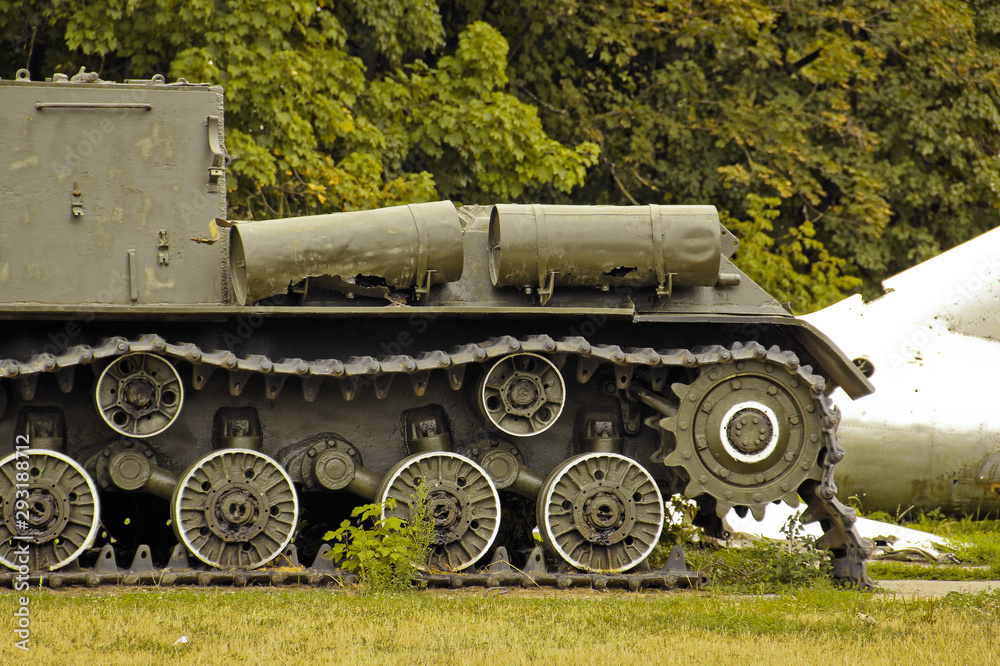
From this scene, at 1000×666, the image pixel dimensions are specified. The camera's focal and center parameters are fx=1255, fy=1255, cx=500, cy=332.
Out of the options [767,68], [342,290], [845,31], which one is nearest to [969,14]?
[845,31]

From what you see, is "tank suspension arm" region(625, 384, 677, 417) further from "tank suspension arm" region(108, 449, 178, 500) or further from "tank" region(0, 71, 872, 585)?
"tank suspension arm" region(108, 449, 178, 500)

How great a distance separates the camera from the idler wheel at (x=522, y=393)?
8.81m

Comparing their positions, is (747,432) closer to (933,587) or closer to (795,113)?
(933,587)

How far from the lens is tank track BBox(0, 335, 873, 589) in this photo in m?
8.24

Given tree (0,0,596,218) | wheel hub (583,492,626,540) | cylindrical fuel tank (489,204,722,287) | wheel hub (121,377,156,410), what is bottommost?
wheel hub (583,492,626,540)

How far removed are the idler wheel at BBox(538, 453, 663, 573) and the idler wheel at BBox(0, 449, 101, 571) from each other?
10.4 feet

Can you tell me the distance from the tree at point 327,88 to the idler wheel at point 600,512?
777cm

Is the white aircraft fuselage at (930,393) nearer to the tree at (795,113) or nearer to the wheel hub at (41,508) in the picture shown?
the tree at (795,113)

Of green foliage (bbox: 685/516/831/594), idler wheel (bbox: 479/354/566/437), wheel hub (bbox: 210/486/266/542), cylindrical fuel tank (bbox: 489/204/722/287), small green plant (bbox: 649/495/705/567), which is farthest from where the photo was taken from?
small green plant (bbox: 649/495/705/567)

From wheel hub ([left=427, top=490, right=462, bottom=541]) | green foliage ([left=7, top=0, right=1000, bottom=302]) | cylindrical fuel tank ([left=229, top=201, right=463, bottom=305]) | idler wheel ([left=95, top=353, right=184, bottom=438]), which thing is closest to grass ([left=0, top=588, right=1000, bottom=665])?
wheel hub ([left=427, top=490, right=462, bottom=541])

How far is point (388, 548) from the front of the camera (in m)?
8.25

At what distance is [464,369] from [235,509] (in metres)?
1.86

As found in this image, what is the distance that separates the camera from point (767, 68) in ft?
67.6

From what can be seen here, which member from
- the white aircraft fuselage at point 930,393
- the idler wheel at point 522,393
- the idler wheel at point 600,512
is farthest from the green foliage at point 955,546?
the idler wheel at point 522,393
